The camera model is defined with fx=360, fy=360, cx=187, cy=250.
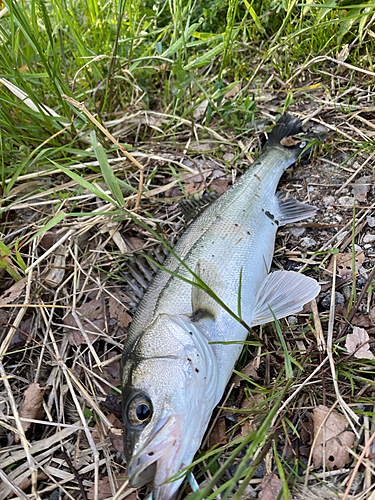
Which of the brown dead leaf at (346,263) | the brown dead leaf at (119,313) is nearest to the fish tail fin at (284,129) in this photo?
the brown dead leaf at (346,263)

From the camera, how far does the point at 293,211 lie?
3.02 meters

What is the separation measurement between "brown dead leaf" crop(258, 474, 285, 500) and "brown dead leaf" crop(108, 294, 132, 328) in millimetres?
1428

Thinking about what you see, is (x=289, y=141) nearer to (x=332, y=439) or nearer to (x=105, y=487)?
(x=332, y=439)

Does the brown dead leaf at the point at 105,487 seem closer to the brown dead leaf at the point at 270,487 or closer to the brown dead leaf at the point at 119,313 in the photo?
the brown dead leaf at the point at 270,487

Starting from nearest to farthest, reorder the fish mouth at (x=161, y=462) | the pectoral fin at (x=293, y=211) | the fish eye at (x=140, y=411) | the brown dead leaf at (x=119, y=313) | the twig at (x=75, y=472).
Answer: the fish mouth at (x=161, y=462), the fish eye at (x=140, y=411), the twig at (x=75, y=472), the brown dead leaf at (x=119, y=313), the pectoral fin at (x=293, y=211)

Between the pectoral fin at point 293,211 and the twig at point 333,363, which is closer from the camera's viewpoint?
the twig at point 333,363

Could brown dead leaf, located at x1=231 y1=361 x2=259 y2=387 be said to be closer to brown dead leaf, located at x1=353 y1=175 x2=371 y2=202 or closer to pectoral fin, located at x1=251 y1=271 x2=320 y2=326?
pectoral fin, located at x1=251 y1=271 x2=320 y2=326

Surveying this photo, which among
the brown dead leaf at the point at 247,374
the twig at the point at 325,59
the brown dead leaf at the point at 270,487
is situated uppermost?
the twig at the point at 325,59

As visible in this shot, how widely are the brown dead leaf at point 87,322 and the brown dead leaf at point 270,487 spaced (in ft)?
5.13

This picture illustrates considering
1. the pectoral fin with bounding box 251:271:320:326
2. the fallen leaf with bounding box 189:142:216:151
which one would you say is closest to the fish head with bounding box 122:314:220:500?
the pectoral fin with bounding box 251:271:320:326

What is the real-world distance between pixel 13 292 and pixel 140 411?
1582 mm

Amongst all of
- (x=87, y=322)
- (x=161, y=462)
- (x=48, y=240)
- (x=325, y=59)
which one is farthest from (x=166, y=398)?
(x=325, y=59)

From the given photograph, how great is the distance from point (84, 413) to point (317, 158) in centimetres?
288

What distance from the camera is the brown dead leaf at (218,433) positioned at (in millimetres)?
2262
